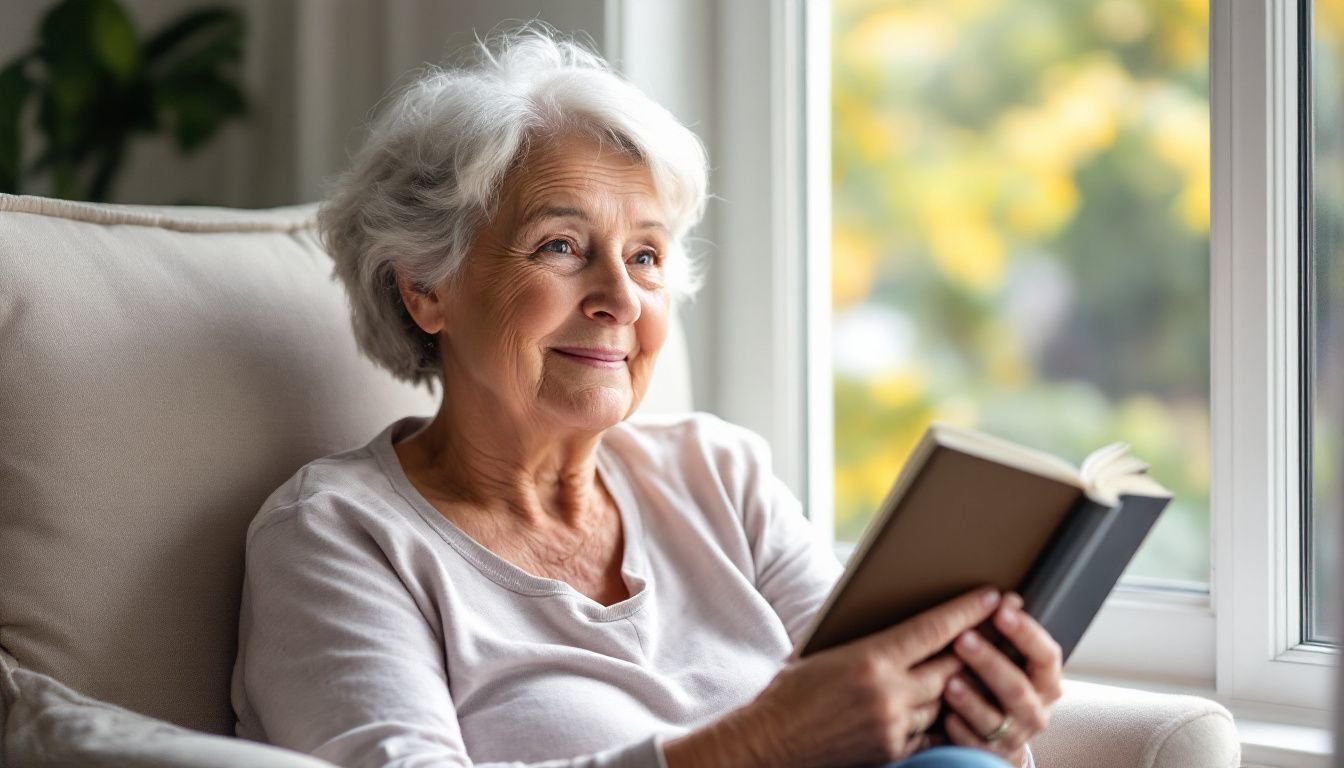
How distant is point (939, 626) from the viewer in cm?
112

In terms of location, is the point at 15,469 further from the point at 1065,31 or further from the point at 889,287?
the point at 1065,31

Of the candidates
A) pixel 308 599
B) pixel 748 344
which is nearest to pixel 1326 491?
pixel 748 344

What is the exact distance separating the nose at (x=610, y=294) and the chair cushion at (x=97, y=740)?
60 cm

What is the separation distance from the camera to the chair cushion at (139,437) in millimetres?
1273

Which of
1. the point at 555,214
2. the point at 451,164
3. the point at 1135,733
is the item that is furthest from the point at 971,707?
the point at 451,164

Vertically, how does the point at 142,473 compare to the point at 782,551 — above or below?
above

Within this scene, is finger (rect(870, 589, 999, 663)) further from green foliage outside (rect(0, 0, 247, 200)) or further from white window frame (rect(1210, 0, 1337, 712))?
green foliage outside (rect(0, 0, 247, 200))

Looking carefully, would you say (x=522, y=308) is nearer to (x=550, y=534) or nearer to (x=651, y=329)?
(x=651, y=329)

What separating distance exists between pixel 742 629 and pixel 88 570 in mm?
715

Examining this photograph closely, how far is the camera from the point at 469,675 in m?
1.29

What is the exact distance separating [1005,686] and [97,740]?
2.59 feet

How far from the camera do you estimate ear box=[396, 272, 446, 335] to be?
1.53 meters

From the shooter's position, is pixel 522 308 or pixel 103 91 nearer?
pixel 522 308

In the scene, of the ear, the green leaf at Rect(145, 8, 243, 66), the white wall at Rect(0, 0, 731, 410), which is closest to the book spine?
the ear
